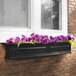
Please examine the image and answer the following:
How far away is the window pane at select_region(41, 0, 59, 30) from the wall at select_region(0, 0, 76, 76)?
37 cm

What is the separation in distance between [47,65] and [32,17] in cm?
115

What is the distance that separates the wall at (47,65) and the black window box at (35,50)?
0.54 ft

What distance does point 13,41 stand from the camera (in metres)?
2.93

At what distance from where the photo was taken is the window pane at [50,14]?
3.66 metres

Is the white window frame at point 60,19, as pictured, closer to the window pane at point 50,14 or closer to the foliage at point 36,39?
the window pane at point 50,14

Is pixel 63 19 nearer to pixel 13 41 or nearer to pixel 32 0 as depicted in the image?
pixel 32 0

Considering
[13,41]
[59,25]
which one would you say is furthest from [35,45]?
[59,25]

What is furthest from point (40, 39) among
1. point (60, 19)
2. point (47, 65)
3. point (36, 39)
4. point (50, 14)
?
point (60, 19)

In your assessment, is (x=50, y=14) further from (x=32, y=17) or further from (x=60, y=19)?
(x=32, y=17)

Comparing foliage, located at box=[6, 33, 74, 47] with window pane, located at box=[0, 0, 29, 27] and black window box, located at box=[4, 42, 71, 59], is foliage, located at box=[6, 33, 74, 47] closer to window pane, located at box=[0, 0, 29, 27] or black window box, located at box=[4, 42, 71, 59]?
black window box, located at box=[4, 42, 71, 59]

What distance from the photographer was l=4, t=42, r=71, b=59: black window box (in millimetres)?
2902

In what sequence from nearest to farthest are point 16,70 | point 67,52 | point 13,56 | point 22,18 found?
point 13,56, point 16,70, point 22,18, point 67,52

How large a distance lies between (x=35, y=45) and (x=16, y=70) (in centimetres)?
63

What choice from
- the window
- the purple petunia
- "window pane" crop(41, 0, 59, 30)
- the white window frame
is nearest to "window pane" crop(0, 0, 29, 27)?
the window
